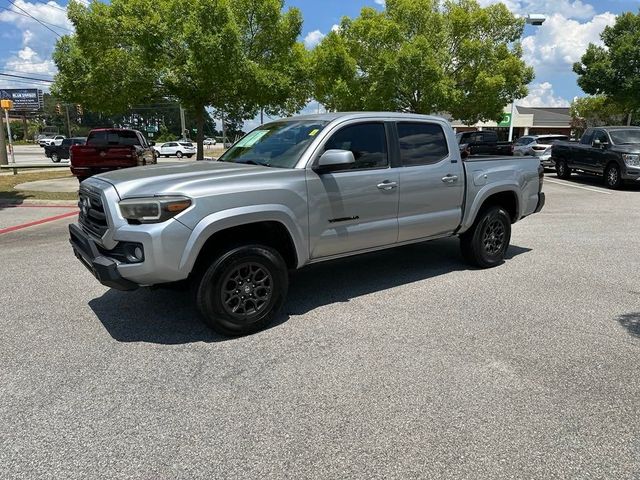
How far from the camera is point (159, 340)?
412cm

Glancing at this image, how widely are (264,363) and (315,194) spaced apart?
5.14 feet

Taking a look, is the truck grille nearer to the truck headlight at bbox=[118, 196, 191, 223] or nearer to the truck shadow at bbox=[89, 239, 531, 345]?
the truck headlight at bbox=[118, 196, 191, 223]

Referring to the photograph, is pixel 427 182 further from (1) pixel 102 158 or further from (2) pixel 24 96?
(2) pixel 24 96

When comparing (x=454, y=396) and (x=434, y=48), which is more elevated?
(x=434, y=48)

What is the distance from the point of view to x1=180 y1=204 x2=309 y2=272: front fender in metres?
3.79

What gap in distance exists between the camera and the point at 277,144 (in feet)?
16.5

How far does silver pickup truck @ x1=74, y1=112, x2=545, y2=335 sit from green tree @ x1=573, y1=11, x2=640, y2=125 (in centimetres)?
2378

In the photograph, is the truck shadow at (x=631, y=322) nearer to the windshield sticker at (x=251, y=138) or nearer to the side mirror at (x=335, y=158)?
the side mirror at (x=335, y=158)

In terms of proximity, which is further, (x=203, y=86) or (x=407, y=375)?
(x=203, y=86)

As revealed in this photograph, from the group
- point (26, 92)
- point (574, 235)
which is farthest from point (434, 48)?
point (26, 92)

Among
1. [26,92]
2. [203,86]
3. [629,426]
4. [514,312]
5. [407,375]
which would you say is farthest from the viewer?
[26,92]

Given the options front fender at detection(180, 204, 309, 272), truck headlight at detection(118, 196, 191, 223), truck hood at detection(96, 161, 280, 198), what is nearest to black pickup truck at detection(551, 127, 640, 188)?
front fender at detection(180, 204, 309, 272)

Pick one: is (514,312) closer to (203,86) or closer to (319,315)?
(319,315)

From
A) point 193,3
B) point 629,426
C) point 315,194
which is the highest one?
point 193,3
